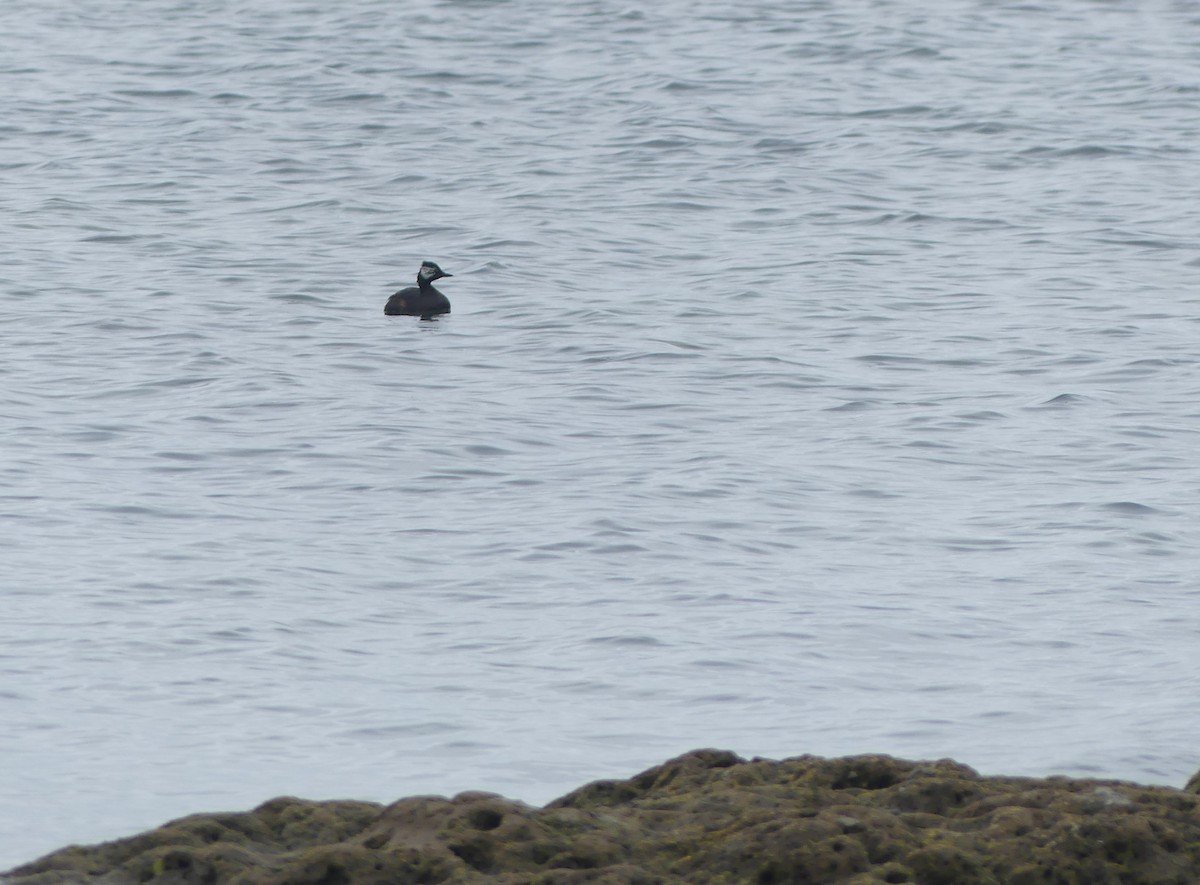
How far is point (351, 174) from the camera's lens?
70.9 feet

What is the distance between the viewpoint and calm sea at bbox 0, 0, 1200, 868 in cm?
767

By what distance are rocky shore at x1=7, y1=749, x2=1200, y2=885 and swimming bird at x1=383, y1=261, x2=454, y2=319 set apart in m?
10.2

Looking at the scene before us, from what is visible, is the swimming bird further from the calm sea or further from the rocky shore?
the rocky shore

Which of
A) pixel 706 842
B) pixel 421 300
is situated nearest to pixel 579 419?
pixel 421 300

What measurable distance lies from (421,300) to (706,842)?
10.8 meters

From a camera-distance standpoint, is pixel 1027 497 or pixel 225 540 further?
pixel 1027 497

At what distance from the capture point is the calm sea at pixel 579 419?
25.2 ft

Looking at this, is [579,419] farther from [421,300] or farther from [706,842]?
[706,842]

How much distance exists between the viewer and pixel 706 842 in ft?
17.4

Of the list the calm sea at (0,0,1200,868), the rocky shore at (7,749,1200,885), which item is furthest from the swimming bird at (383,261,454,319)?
the rocky shore at (7,749,1200,885)

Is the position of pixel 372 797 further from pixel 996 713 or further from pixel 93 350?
pixel 93 350

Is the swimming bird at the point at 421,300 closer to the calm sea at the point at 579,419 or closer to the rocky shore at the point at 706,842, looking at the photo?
the calm sea at the point at 579,419

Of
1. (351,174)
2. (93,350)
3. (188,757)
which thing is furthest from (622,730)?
(351,174)

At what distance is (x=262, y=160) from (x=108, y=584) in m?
13.5
